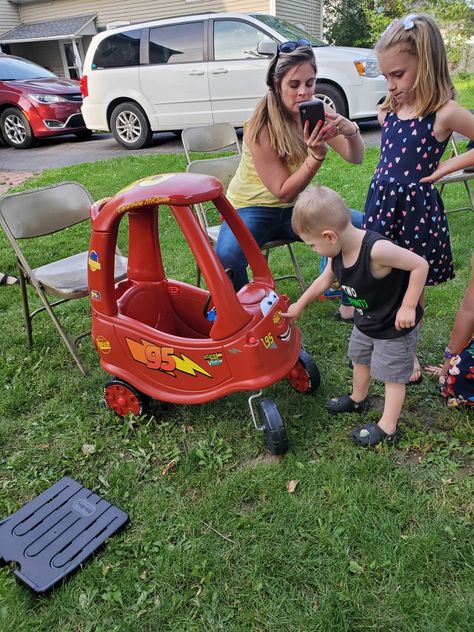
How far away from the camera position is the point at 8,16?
19.5 metres

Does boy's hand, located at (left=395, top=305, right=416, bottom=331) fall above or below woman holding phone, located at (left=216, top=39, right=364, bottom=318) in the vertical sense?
below

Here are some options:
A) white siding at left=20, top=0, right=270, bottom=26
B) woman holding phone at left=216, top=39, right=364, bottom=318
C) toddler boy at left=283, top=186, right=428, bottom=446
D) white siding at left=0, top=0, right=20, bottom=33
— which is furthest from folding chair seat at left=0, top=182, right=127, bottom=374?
white siding at left=0, top=0, right=20, bottom=33

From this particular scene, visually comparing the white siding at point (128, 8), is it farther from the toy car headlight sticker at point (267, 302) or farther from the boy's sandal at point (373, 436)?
the boy's sandal at point (373, 436)

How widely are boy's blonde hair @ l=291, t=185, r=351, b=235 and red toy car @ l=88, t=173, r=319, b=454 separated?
400 mm

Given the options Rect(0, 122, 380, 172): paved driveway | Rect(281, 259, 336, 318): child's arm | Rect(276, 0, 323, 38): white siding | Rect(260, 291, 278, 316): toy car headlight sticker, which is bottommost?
Rect(0, 122, 380, 172): paved driveway

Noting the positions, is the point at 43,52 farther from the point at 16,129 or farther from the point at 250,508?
the point at 250,508

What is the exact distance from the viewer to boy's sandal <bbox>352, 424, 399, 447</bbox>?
7.54ft

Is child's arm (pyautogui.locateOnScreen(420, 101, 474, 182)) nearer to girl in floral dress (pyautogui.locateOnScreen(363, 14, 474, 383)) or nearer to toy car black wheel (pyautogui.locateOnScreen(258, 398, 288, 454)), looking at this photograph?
girl in floral dress (pyautogui.locateOnScreen(363, 14, 474, 383))

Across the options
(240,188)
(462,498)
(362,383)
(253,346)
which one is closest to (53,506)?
(253,346)

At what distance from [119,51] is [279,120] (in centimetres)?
704

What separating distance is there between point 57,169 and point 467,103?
26.5 ft

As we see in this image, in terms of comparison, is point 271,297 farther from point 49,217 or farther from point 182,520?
point 49,217

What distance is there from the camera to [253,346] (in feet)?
7.19

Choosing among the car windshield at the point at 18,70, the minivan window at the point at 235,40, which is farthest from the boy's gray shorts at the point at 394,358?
the car windshield at the point at 18,70
